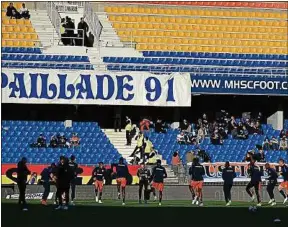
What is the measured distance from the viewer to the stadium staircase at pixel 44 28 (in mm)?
35031

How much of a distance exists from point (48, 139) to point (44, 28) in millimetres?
5268

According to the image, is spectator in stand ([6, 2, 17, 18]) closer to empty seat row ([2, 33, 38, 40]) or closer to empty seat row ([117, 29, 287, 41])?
empty seat row ([2, 33, 38, 40])

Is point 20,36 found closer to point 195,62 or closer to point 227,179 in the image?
point 195,62

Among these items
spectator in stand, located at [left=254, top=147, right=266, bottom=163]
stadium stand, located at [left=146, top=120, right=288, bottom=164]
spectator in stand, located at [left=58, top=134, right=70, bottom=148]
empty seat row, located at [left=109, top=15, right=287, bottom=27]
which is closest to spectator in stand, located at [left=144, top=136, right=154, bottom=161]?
stadium stand, located at [left=146, top=120, right=288, bottom=164]

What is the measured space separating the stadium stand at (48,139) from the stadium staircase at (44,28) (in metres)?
3.47

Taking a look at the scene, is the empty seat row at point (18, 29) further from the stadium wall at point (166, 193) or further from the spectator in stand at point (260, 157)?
the spectator in stand at point (260, 157)

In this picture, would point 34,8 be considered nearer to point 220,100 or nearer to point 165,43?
point 165,43

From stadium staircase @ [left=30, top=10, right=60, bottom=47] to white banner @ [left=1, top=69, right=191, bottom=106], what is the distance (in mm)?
2211

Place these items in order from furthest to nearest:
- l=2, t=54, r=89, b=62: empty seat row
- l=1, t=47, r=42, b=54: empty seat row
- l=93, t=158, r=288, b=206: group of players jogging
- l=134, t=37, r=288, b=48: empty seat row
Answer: l=134, t=37, r=288, b=48: empty seat row
l=1, t=47, r=42, b=54: empty seat row
l=2, t=54, r=89, b=62: empty seat row
l=93, t=158, r=288, b=206: group of players jogging

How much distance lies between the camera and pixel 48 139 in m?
33.0

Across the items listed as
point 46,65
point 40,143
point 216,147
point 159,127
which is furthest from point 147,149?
point 46,65

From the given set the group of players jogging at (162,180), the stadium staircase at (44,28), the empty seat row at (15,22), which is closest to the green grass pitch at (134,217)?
the group of players jogging at (162,180)

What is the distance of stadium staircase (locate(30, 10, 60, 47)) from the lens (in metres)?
35.0

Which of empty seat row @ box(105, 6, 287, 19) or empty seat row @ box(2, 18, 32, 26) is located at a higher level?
empty seat row @ box(105, 6, 287, 19)
